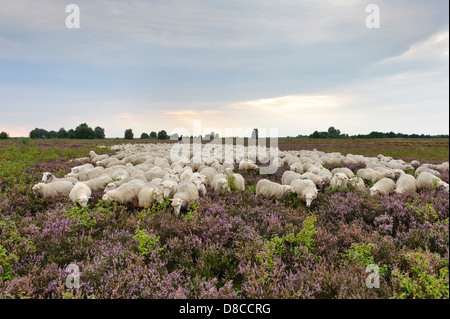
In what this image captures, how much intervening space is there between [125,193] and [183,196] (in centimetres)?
220

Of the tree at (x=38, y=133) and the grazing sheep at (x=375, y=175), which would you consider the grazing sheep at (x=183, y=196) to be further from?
the tree at (x=38, y=133)

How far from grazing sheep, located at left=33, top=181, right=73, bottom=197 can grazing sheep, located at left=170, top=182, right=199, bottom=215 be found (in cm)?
452

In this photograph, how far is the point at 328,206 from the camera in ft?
25.3

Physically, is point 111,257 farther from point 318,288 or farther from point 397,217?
point 397,217

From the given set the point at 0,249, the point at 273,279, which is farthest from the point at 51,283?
the point at 273,279

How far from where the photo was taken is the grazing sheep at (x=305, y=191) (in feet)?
26.4

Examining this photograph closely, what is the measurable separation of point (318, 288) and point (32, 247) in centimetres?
564

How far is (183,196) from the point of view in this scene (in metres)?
7.60

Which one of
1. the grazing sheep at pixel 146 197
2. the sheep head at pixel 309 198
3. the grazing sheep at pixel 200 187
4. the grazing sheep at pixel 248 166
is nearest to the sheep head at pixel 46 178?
the grazing sheep at pixel 146 197

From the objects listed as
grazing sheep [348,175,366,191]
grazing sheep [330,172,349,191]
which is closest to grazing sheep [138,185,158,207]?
grazing sheep [330,172,349,191]

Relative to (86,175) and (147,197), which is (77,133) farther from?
(147,197)
